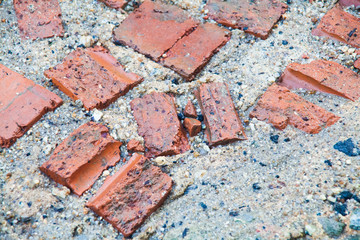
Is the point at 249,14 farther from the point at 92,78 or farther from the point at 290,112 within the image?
the point at 92,78

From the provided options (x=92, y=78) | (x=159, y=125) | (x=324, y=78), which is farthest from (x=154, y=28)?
(x=324, y=78)

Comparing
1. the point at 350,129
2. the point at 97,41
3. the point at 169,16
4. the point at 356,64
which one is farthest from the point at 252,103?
→ the point at 97,41

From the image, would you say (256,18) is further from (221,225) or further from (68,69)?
(221,225)

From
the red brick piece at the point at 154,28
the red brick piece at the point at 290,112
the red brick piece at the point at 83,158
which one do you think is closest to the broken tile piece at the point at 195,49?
the red brick piece at the point at 154,28

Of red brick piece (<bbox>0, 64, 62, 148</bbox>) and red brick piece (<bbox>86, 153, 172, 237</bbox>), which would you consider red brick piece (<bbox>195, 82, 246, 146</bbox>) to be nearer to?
red brick piece (<bbox>86, 153, 172, 237</bbox>)

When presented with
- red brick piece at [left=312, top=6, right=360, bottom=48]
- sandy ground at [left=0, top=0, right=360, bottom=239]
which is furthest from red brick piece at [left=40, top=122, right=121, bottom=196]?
red brick piece at [left=312, top=6, right=360, bottom=48]

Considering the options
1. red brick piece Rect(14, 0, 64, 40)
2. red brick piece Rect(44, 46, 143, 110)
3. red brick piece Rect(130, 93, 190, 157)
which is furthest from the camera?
red brick piece Rect(14, 0, 64, 40)
